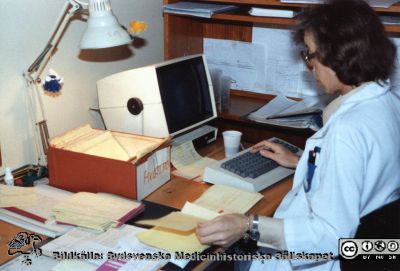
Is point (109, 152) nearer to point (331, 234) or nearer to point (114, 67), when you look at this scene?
point (114, 67)

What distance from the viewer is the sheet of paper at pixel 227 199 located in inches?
57.6

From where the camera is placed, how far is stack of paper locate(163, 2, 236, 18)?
6.67ft

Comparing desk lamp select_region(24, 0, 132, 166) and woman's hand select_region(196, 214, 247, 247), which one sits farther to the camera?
desk lamp select_region(24, 0, 132, 166)

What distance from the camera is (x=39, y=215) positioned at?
1401mm

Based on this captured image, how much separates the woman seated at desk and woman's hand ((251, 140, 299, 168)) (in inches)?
11.8

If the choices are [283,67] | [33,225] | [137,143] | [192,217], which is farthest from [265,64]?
[33,225]

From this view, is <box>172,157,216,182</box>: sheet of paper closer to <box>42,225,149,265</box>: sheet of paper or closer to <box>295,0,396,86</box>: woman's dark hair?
<box>42,225,149,265</box>: sheet of paper

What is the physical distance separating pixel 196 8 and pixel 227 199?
96 cm

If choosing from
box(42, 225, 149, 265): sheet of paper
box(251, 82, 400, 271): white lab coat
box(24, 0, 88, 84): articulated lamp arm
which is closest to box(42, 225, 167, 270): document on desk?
box(42, 225, 149, 265): sheet of paper

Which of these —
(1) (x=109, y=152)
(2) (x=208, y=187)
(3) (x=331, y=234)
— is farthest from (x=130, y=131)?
(3) (x=331, y=234)

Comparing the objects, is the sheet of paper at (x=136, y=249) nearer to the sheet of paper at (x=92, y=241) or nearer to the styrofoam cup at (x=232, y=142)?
the sheet of paper at (x=92, y=241)

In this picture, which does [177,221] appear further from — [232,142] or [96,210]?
[232,142]

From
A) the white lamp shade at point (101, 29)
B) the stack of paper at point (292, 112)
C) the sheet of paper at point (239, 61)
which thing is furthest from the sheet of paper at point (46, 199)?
the sheet of paper at point (239, 61)

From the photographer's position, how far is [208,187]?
1.66 metres
